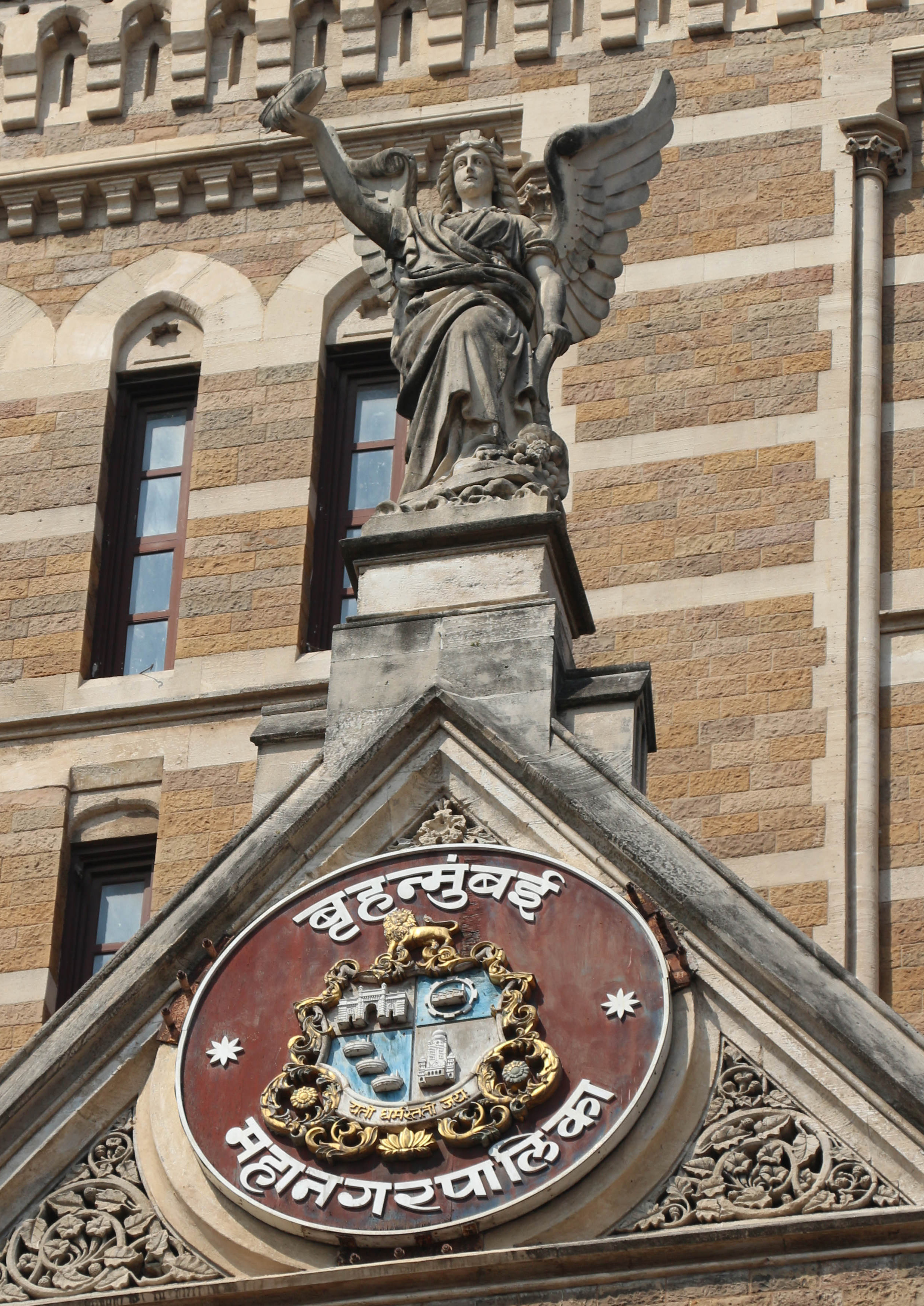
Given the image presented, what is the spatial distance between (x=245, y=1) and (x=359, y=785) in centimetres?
832

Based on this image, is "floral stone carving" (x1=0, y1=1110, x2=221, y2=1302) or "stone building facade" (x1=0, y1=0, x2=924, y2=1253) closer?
"floral stone carving" (x1=0, y1=1110, x2=221, y2=1302)

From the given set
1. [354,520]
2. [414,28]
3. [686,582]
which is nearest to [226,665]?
[354,520]

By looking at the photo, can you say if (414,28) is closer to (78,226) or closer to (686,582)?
(78,226)

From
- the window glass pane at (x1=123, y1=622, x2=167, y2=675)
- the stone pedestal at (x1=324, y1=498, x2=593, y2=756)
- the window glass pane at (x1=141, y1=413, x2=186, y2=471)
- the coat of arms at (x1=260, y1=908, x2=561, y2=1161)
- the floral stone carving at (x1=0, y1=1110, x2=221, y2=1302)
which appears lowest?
the floral stone carving at (x1=0, y1=1110, x2=221, y2=1302)

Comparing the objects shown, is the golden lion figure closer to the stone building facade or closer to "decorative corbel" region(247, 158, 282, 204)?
the stone building facade

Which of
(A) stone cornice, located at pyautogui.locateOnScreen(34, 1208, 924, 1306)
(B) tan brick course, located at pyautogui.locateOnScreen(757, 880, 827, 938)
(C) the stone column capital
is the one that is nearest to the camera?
(A) stone cornice, located at pyautogui.locateOnScreen(34, 1208, 924, 1306)

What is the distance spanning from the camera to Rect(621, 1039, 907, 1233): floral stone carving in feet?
40.5

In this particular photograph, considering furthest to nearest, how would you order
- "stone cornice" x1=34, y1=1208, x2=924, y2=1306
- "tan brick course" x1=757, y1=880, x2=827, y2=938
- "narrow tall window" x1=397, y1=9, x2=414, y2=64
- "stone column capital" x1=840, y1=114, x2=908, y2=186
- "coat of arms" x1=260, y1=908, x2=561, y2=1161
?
"narrow tall window" x1=397, y1=9, x2=414, y2=64, "stone column capital" x1=840, y1=114, x2=908, y2=186, "tan brick course" x1=757, y1=880, x2=827, y2=938, "coat of arms" x1=260, y1=908, x2=561, y2=1161, "stone cornice" x1=34, y1=1208, x2=924, y2=1306

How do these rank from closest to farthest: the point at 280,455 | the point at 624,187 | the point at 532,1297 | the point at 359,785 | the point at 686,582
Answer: the point at 532,1297 < the point at 359,785 < the point at 624,187 < the point at 686,582 < the point at 280,455

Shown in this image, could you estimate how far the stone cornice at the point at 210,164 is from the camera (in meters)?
20.2

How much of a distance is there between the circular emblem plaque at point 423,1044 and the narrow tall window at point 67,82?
846cm

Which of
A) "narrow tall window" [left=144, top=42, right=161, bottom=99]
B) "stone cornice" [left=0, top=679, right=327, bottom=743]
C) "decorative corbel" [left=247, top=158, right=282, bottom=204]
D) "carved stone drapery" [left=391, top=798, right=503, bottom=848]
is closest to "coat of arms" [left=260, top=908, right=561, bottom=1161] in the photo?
"carved stone drapery" [left=391, top=798, right=503, bottom=848]

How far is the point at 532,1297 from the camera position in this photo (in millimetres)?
12352

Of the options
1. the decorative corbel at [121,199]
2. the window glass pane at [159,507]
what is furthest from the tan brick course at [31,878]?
the decorative corbel at [121,199]
